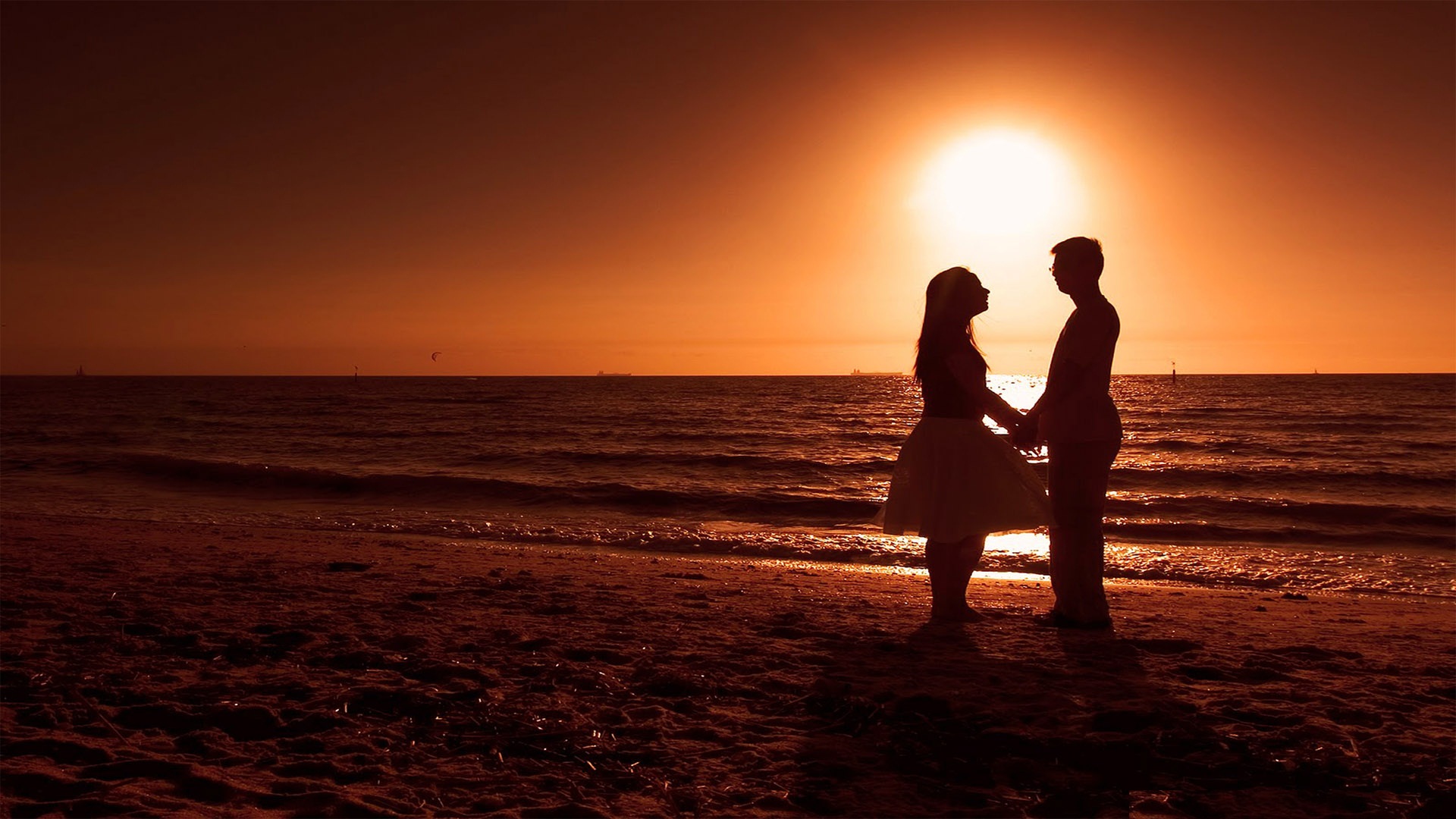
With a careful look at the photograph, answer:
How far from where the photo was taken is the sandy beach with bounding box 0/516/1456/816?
3.00m

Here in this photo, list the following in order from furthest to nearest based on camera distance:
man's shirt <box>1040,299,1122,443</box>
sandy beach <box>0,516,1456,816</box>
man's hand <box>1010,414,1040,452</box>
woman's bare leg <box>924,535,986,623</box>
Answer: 1. woman's bare leg <box>924,535,986,623</box>
2. man's hand <box>1010,414,1040,452</box>
3. man's shirt <box>1040,299,1122,443</box>
4. sandy beach <box>0,516,1456,816</box>

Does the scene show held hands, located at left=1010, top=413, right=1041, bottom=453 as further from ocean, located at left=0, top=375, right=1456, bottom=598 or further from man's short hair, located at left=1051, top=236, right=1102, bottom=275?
ocean, located at left=0, top=375, right=1456, bottom=598

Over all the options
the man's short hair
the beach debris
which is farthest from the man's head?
the beach debris

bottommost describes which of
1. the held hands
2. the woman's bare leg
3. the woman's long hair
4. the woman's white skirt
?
the woman's bare leg

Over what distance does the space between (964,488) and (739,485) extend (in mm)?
12593

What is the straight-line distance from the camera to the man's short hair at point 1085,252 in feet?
16.9

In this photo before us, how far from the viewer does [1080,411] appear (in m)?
5.15

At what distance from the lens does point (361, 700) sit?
3.95 metres

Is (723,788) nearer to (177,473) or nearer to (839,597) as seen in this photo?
(839,597)

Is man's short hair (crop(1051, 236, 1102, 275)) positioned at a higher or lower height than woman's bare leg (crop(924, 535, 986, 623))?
higher

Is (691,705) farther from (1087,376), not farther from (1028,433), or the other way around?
(1087,376)

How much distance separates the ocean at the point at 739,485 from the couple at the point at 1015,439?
421 centimetres

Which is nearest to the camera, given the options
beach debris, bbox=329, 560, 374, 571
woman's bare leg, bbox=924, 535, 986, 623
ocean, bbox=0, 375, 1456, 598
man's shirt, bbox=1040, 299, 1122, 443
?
man's shirt, bbox=1040, 299, 1122, 443

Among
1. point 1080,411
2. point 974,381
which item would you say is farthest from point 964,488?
point 1080,411
